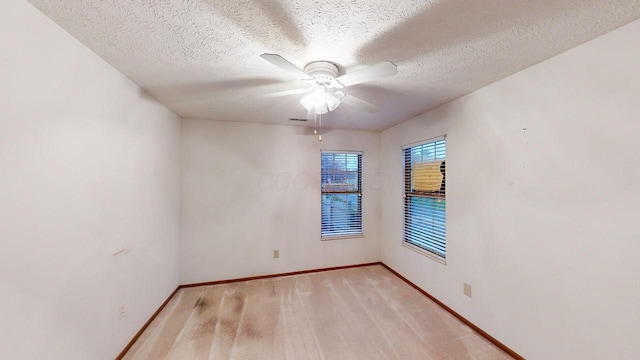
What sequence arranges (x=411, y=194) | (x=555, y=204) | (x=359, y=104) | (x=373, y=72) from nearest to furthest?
(x=373, y=72)
(x=555, y=204)
(x=359, y=104)
(x=411, y=194)

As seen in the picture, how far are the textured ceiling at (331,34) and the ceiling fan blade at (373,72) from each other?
6.7 inches

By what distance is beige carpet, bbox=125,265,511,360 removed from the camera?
1.89m

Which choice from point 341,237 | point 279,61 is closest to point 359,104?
point 279,61

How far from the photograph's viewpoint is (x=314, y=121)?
3.26m

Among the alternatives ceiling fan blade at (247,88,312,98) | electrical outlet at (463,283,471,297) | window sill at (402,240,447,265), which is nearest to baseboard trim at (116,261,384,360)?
window sill at (402,240,447,265)

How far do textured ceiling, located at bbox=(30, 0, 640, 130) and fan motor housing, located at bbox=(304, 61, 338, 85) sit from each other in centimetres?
5

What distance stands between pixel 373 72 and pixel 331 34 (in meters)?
0.34

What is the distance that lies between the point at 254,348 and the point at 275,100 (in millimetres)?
2359

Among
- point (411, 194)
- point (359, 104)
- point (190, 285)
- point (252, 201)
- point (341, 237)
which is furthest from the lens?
point (341, 237)

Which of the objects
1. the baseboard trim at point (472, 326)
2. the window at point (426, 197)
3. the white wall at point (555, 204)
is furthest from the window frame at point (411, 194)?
the baseboard trim at point (472, 326)

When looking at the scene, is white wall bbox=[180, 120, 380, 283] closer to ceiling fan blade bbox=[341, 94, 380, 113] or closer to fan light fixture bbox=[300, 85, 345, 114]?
ceiling fan blade bbox=[341, 94, 380, 113]

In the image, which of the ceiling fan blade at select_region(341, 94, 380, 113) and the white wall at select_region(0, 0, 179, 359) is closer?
the white wall at select_region(0, 0, 179, 359)

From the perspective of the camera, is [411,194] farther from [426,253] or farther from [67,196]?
[67,196]

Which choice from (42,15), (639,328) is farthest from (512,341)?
(42,15)
